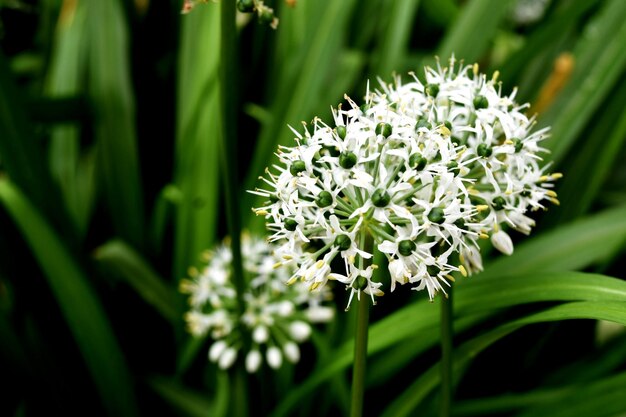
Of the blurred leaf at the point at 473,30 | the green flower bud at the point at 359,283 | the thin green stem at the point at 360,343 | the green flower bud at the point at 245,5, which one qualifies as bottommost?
the thin green stem at the point at 360,343

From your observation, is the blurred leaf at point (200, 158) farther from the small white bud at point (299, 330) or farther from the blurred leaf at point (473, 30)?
the blurred leaf at point (473, 30)

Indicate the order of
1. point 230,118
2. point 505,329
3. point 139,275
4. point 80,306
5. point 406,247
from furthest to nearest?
1. point 139,275
2. point 80,306
3. point 230,118
4. point 505,329
5. point 406,247

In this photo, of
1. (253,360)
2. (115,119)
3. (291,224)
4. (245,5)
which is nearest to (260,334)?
(253,360)

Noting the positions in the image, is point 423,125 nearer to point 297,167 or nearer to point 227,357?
point 297,167

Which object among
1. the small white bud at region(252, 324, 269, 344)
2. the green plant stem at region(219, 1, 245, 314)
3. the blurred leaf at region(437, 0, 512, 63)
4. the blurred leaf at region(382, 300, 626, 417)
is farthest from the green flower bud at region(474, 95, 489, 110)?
the blurred leaf at region(437, 0, 512, 63)

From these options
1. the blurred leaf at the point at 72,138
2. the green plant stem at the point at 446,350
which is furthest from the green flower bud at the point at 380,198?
the blurred leaf at the point at 72,138

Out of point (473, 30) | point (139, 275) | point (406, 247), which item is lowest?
point (406, 247)

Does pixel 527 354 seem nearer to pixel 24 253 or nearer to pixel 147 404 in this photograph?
pixel 147 404
